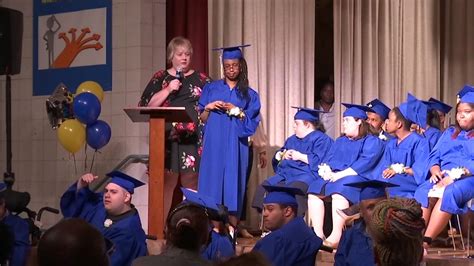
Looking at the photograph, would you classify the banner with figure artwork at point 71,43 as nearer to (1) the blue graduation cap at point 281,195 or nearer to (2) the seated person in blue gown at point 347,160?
(2) the seated person in blue gown at point 347,160

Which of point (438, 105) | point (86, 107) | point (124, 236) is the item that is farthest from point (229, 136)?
point (124, 236)

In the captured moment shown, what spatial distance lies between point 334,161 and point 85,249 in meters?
4.91

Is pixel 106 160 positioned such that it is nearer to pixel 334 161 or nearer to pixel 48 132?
pixel 48 132

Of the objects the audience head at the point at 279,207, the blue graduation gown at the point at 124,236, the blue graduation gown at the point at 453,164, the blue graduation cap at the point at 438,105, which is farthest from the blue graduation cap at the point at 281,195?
the blue graduation cap at the point at 438,105

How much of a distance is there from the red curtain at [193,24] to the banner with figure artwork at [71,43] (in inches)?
25.1

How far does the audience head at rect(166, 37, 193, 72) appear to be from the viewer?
24.9ft

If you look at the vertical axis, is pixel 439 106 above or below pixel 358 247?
above

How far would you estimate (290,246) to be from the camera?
192 inches

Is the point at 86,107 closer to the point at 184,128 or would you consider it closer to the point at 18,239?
the point at 184,128

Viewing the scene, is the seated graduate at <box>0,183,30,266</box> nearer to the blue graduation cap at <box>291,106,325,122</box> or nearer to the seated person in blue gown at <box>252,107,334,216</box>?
the seated person in blue gown at <box>252,107,334,216</box>

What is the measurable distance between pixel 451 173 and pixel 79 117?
3406mm

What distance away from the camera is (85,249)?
8.14 feet

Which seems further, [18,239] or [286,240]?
[18,239]

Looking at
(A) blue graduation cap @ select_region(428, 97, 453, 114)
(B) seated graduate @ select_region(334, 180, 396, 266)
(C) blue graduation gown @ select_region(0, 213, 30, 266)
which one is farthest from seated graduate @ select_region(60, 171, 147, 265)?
(A) blue graduation cap @ select_region(428, 97, 453, 114)
